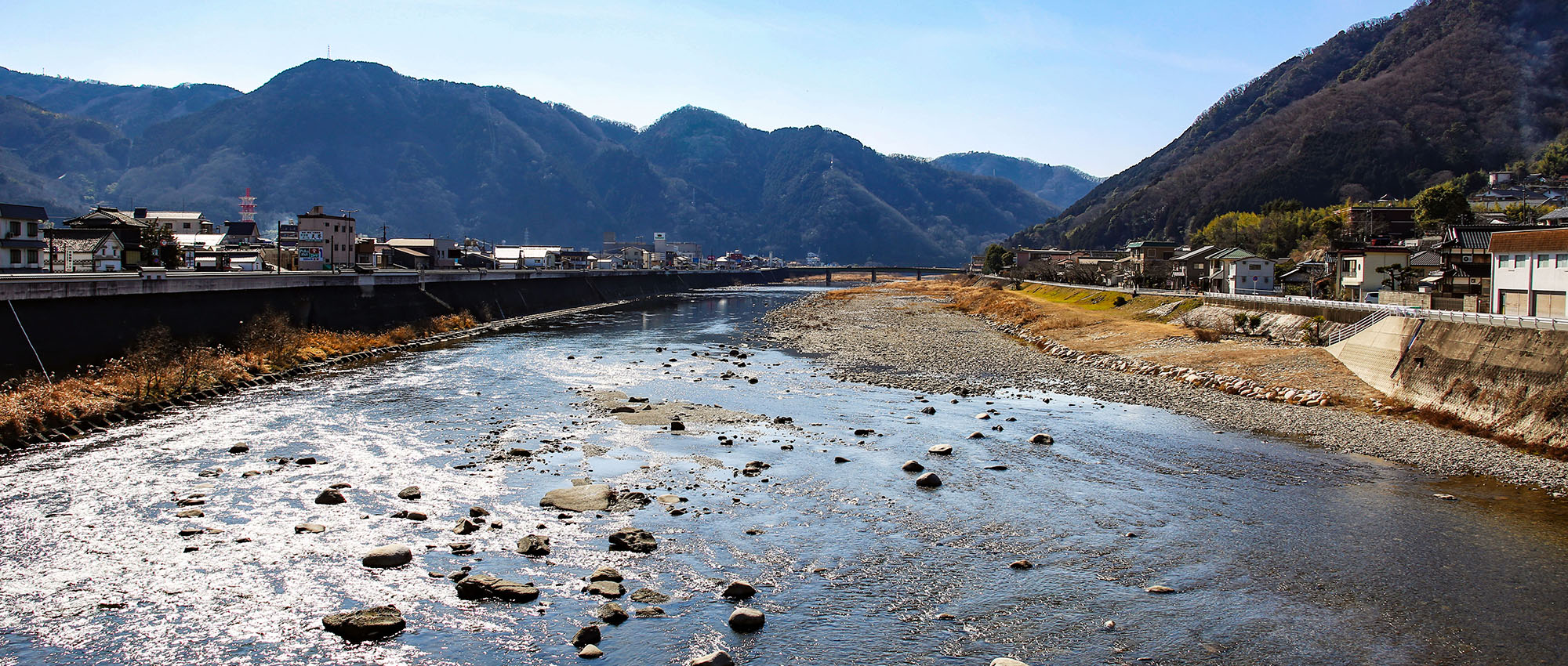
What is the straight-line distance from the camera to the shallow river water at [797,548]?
10820 mm

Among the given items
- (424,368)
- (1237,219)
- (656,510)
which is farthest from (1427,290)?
(1237,219)

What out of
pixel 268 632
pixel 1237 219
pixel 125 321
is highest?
pixel 1237 219

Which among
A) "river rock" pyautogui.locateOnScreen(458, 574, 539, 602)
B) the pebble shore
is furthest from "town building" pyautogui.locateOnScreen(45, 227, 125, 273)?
"river rock" pyautogui.locateOnScreen(458, 574, 539, 602)

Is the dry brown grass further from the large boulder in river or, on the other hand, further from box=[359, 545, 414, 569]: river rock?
the large boulder in river

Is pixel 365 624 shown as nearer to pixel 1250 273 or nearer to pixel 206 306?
pixel 206 306

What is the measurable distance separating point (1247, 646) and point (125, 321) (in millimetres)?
34318

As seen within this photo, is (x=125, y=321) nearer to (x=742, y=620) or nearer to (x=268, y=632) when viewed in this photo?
(x=268, y=632)

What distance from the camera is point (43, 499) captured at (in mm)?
15695

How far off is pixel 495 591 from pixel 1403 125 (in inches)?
6895

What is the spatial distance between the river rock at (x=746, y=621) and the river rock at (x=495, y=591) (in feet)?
9.81

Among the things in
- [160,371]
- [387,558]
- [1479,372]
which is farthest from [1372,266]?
[160,371]

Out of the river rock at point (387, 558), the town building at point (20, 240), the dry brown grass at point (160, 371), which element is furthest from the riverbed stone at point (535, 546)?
the town building at point (20, 240)

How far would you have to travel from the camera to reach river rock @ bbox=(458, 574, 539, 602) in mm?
11969

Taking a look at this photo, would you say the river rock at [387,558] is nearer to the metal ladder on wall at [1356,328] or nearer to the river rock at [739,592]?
the river rock at [739,592]
